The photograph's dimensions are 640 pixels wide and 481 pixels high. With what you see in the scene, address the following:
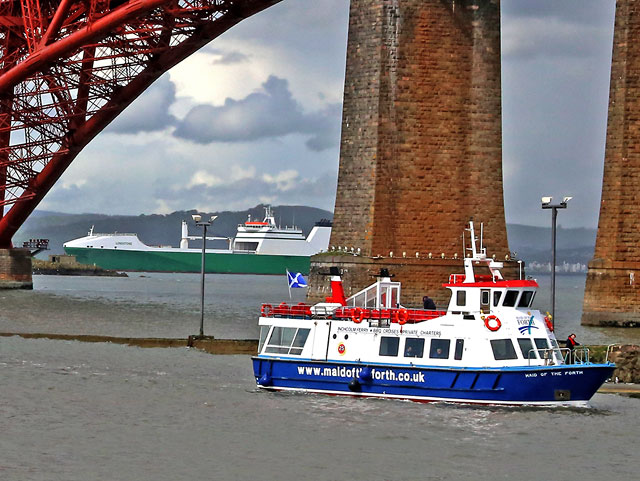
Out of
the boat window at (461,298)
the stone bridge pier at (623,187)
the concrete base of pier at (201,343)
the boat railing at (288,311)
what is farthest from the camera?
the stone bridge pier at (623,187)

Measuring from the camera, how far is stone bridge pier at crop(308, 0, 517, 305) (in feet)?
184

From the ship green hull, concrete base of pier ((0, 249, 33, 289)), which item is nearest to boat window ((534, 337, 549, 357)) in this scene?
concrete base of pier ((0, 249, 33, 289))

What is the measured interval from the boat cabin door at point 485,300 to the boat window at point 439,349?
977mm

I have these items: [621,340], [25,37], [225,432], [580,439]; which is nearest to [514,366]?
[580,439]

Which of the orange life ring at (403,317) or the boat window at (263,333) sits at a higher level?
the orange life ring at (403,317)

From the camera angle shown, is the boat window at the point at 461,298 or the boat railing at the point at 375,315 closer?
the boat window at the point at 461,298

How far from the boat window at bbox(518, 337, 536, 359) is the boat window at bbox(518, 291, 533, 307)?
2.82 feet

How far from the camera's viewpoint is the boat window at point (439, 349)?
30078 mm

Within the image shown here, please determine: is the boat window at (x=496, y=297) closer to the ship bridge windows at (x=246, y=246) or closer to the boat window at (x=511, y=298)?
the boat window at (x=511, y=298)

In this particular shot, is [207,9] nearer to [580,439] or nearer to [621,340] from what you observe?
[621,340]

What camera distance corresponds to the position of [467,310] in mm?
30109

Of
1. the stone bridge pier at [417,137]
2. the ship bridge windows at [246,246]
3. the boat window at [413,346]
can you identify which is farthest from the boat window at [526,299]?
the ship bridge windows at [246,246]

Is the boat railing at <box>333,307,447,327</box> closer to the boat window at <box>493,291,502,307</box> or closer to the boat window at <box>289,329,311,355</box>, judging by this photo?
the boat window at <box>289,329,311,355</box>

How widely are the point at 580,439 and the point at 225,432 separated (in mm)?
6596
